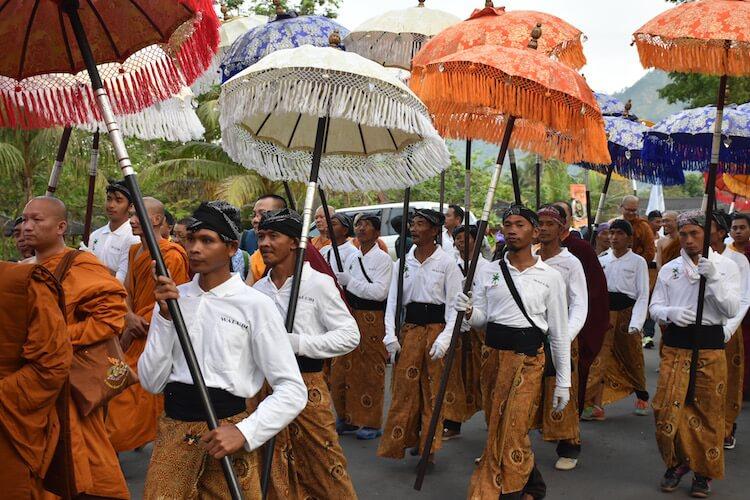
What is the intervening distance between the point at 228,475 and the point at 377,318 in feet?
18.6

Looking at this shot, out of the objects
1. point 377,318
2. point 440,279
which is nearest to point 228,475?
point 440,279

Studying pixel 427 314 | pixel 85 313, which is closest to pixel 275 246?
pixel 85 313

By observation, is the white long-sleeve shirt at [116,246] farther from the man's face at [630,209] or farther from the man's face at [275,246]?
the man's face at [630,209]

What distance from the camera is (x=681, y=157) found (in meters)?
9.48

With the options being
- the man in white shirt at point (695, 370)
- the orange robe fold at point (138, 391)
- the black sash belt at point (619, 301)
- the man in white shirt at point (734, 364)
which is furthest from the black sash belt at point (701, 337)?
the orange robe fold at point (138, 391)

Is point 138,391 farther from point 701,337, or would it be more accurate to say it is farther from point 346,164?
point 701,337

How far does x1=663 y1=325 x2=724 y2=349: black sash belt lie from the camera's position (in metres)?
6.82

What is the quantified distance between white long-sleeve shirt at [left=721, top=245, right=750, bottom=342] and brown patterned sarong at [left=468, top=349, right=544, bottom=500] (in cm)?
175

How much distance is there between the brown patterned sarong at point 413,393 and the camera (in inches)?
288

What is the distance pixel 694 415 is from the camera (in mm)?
6793

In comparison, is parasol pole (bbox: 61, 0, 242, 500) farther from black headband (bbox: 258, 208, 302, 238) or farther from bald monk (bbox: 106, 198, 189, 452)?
bald monk (bbox: 106, 198, 189, 452)

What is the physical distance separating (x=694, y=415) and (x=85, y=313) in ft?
14.8

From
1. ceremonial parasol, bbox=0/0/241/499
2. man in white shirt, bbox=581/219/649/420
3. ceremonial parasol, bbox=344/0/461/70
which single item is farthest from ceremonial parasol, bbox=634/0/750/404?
ceremonial parasol, bbox=0/0/241/499

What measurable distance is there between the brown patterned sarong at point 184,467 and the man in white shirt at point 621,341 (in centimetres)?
580
